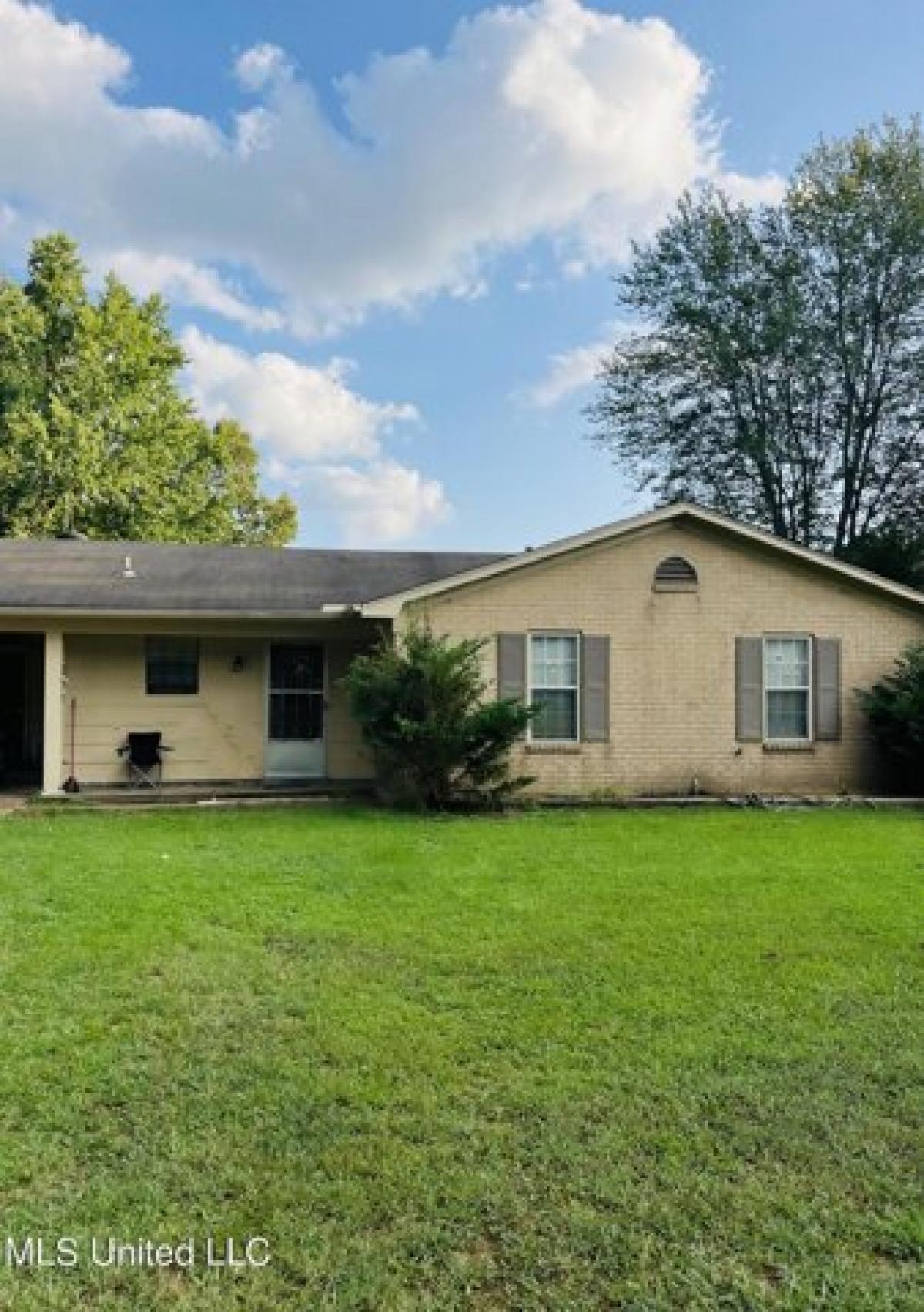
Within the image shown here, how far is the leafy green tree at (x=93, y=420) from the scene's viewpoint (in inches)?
1078

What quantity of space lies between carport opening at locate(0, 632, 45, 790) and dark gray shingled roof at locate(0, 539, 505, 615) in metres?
1.52

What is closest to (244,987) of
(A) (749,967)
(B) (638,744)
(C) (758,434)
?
(A) (749,967)

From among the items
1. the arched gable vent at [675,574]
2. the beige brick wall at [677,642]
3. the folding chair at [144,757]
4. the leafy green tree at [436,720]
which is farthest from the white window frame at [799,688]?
the folding chair at [144,757]

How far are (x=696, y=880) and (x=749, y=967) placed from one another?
224 cm

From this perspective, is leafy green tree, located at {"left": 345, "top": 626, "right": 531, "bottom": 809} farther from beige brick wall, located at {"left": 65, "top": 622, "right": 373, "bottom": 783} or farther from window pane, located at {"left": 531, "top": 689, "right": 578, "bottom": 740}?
beige brick wall, located at {"left": 65, "top": 622, "right": 373, "bottom": 783}

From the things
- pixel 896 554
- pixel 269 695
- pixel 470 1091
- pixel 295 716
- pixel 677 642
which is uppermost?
pixel 896 554

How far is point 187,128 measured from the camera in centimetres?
1500

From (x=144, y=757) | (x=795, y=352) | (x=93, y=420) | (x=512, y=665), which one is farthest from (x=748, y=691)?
(x=93, y=420)

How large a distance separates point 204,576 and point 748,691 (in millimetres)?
8048

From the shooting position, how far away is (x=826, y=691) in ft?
41.6

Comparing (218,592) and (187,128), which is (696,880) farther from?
(187,128)

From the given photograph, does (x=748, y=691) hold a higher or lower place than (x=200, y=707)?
higher

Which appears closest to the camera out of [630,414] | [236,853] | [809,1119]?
[809,1119]

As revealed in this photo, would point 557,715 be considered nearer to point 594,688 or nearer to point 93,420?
point 594,688
